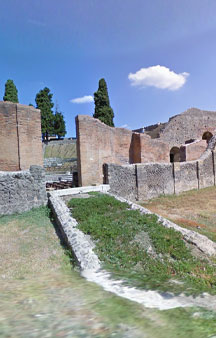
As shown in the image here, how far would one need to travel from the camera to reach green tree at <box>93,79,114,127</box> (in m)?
30.4

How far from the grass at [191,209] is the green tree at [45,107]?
31.4 m

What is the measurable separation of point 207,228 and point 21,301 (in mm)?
6148

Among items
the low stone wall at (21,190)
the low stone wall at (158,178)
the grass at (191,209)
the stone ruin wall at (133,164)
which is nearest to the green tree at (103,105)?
the stone ruin wall at (133,164)

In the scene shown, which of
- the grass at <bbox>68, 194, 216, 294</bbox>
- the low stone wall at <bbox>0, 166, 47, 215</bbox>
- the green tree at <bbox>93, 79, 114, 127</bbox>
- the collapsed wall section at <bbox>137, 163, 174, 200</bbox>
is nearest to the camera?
the grass at <bbox>68, 194, 216, 294</bbox>

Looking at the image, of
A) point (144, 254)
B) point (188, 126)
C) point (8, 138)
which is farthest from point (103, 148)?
point (188, 126)

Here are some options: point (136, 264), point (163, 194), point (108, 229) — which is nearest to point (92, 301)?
point (136, 264)

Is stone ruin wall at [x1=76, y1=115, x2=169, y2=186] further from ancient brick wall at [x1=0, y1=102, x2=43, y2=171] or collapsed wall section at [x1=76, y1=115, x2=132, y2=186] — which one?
ancient brick wall at [x1=0, y1=102, x2=43, y2=171]

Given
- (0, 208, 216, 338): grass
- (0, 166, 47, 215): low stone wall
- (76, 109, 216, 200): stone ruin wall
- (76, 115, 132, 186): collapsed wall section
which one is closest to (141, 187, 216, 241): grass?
(76, 109, 216, 200): stone ruin wall

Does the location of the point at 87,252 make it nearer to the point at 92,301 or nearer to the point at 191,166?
the point at 92,301

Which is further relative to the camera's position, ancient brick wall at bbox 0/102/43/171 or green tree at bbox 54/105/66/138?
green tree at bbox 54/105/66/138

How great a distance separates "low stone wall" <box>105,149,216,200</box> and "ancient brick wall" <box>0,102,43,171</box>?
376 cm

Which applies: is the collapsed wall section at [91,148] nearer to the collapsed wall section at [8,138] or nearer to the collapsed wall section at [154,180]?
the collapsed wall section at [154,180]

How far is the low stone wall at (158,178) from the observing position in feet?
33.6

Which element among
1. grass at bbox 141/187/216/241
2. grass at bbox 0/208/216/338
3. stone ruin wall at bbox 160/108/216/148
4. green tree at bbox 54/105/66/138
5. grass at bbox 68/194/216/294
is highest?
green tree at bbox 54/105/66/138
